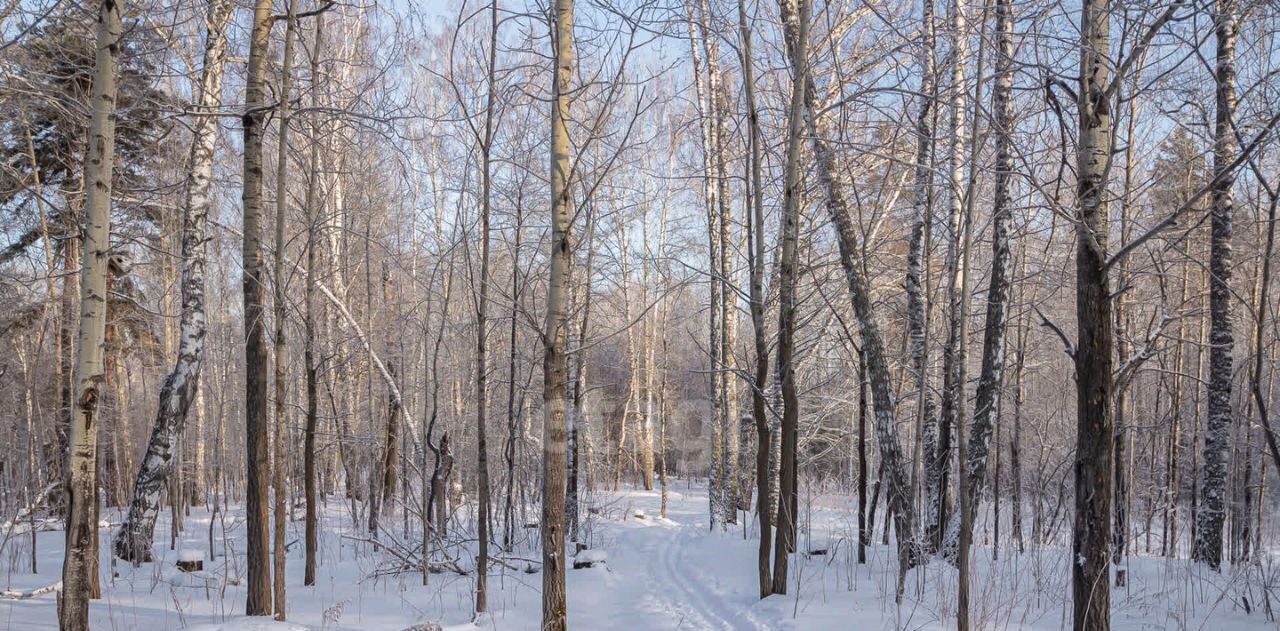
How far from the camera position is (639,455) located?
28859 millimetres

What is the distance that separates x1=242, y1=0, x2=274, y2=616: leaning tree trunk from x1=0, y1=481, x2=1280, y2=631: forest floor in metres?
0.49

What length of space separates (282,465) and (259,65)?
10.9 ft

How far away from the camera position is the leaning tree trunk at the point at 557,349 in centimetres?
470

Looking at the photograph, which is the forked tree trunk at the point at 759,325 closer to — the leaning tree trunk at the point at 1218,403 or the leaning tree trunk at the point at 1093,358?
the leaning tree trunk at the point at 1093,358

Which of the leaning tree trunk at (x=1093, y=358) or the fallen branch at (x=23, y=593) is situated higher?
the leaning tree trunk at (x=1093, y=358)

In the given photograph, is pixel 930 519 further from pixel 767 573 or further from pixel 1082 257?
pixel 1082 257

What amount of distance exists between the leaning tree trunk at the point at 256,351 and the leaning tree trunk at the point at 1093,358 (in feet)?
18.4

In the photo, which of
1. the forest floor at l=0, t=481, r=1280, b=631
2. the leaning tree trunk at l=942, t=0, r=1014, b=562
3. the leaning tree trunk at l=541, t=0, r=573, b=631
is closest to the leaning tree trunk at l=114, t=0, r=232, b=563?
the forest floor at l=0, t=481, r=1280, b=631

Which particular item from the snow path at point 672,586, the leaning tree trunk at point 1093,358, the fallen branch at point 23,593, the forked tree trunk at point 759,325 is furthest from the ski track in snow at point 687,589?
the fallen branch at point 23,593

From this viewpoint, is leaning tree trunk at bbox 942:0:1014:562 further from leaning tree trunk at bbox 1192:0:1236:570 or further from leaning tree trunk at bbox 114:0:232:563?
leaning tree trunk at bbox 114:0:232:563

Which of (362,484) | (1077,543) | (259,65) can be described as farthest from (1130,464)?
(362,484)

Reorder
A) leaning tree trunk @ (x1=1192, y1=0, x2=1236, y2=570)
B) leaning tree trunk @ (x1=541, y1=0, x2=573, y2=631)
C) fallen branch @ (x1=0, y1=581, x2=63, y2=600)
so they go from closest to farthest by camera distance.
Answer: leaning tree trunk @ (x1=541, y1=0, x2=573, y2=631) → fallen branch @ (x1=0, y1=581, x2=63, y2=600) → leaning tree trunk @ (x1=1192, y1=0, x2=1236, y2=570)

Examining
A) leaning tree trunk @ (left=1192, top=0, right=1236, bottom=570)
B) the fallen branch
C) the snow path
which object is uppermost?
leaning tree trunk @ (left=1192, top=0, right=1236, bottom=570)

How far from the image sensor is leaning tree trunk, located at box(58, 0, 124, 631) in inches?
168
